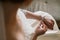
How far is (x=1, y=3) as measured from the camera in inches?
17.0

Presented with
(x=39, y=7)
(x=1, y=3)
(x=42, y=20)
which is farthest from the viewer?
(x=39, y=7)

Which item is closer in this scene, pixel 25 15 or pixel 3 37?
pixel 3 37

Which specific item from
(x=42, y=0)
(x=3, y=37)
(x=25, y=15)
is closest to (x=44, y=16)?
(x=25, y=15)

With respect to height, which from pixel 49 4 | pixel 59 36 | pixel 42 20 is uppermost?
pixel 49 4

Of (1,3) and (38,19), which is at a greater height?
(1,3)

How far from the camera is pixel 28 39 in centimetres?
98

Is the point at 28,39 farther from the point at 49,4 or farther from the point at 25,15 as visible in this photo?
the point at 49,4

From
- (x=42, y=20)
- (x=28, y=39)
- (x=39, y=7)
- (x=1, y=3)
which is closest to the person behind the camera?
(x=1, y=3)

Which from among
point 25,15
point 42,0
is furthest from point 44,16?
point 42,0

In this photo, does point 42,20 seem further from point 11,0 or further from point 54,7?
point 11,0

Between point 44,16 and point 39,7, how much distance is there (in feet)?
0.74

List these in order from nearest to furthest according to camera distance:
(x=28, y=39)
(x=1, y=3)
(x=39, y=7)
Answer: (x=1, y=3)
(x=28, y=39)
(x=39, y=7)

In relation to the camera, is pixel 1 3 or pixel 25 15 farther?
pixel 25 15

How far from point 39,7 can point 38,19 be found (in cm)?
25
